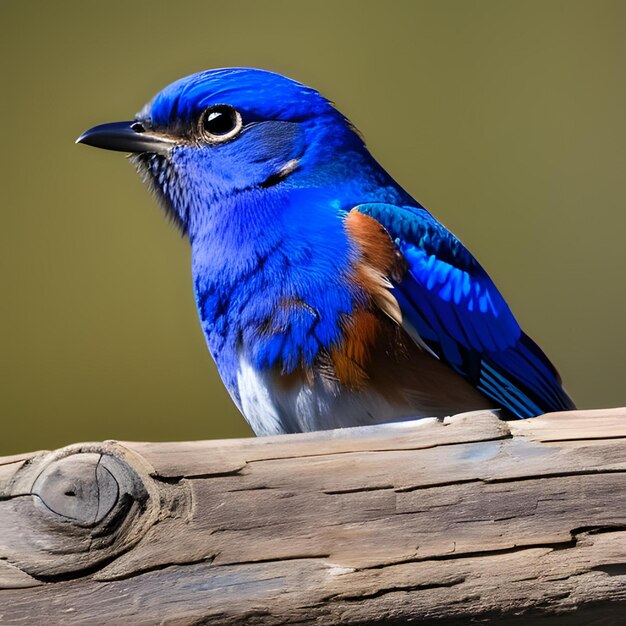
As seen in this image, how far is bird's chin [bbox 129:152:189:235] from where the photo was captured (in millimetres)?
2611

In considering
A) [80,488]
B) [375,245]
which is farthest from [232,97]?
[80,488]

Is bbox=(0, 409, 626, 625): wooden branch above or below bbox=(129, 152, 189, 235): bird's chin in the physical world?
below

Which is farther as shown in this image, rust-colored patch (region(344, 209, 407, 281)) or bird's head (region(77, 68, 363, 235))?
bird's head (region(77, 68, 363, 235))

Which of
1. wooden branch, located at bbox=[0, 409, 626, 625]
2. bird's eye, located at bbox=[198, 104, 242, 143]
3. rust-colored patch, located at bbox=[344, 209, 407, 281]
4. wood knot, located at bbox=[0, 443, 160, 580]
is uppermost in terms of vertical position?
bird's eye, located at bbox=[198, 104, 242, 143]

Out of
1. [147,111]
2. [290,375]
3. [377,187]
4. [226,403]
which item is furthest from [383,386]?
[226,403]

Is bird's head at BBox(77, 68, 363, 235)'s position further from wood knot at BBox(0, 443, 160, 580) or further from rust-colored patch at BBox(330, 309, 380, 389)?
wood knot at BBox(0, 443, 160, 580)

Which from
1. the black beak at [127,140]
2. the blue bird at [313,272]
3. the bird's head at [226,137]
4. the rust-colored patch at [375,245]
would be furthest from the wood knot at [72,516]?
the black beak at [127,140]

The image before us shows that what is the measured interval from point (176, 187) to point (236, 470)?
1.12 m

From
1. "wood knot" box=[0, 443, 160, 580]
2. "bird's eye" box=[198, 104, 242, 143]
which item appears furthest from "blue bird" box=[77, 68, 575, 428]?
"wood knot" box=[0, 443, 160, 580]

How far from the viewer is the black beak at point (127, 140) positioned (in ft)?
8.53

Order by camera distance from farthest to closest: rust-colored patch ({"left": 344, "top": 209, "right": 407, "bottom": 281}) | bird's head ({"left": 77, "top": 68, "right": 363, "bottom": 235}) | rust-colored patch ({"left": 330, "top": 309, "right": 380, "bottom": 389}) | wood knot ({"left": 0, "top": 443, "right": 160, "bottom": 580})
→ bird's head ({"left": 77, "top": 68, "right": 363, "bottom": 235})
rust-colored patch ({"left": 344, "top": 209, "right": 407, "bottom": 281})
rust-colored patch ({"left": 330, "top": 309, "right": 380, "bottom": 389})
wood knot ({"left": 0, "top": 443, "right": 160, "bottom": 580})

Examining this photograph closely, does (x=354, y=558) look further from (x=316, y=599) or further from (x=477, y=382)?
(x=477, y=382)

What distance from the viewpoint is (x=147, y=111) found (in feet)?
8.60

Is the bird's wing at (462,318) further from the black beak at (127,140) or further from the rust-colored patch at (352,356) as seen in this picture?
the black beak at (127,140)
